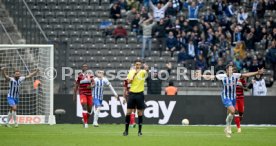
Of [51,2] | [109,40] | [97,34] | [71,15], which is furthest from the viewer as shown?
[51,2]

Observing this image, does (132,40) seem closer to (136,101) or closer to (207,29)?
(207,29)

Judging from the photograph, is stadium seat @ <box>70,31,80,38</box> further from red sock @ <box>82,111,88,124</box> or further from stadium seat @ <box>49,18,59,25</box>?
red sock @ <box>82,111,88,124</box>

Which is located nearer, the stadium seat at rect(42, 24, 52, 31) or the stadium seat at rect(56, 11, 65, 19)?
the stadium seat at rect(42, 24, 52, 31)

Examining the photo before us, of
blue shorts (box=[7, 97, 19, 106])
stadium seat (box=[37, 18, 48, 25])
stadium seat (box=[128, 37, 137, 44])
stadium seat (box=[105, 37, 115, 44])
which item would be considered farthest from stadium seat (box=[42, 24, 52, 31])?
blue shorts (box=[7, 97, 19, 106])

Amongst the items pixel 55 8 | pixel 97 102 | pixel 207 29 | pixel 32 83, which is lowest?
Result: pixel 97 102

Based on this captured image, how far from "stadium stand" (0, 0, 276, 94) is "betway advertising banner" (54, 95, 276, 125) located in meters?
2.12

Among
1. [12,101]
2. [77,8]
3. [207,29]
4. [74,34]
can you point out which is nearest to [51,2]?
[77,8]

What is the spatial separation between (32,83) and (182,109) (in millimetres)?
6775

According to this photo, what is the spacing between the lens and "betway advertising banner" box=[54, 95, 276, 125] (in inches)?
1457

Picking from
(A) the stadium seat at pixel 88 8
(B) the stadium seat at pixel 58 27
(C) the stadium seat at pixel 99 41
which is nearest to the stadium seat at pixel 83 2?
(A) the stadium seat at pixel 88 8

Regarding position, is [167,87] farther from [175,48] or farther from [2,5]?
[2,5]

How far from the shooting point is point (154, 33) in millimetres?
41688

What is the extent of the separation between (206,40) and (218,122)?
17.8 feet

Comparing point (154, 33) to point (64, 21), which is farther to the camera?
point (64, 21)
